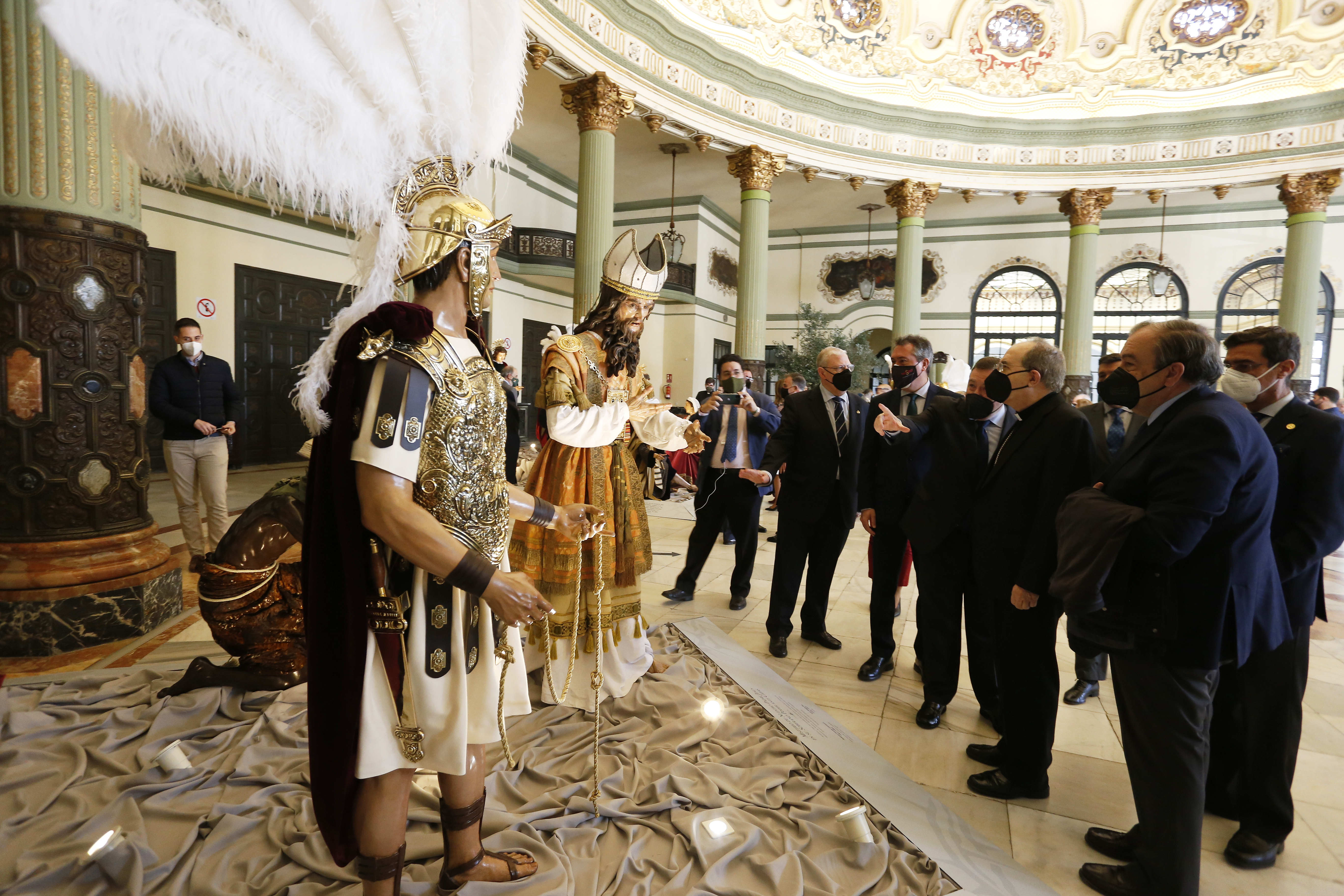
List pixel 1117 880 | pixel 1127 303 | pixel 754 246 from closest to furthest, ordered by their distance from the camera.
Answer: pixel 1117 880 < pixel 754 246 < pixel 1127 303

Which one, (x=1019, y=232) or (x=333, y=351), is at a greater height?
(x=1019, y=232)

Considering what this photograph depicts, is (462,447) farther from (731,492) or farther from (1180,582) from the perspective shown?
(731,492)

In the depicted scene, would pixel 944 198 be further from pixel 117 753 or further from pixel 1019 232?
pixel 117 753

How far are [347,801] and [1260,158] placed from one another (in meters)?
18.2

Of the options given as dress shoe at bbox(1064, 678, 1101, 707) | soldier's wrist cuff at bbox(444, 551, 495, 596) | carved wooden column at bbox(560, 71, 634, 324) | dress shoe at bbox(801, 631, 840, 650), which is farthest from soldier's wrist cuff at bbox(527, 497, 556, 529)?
carved wooden column at bbox(560, 71, 634, 324)

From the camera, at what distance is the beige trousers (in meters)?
4.84

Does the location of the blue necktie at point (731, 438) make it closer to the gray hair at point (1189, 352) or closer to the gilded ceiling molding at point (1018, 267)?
the gray hair at point (1189, 352)

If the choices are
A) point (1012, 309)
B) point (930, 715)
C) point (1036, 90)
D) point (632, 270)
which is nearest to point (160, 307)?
point (632, 270)

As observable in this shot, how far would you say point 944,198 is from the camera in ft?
54.9

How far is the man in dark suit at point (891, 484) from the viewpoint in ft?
11.5

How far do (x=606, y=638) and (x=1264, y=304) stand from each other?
65.0 ft

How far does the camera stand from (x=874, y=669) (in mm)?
3596

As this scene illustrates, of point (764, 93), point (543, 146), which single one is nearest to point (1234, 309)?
point (764, 93)

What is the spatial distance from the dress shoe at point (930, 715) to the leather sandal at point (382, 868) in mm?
2385
